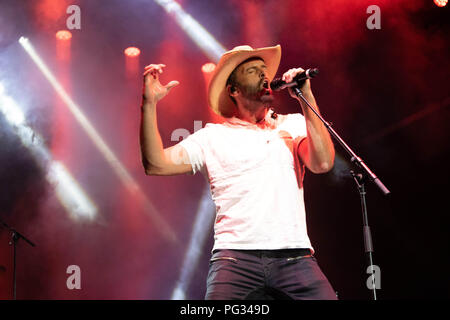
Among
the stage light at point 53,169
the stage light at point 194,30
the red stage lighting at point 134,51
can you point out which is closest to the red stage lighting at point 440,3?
the stage light at point 194,30

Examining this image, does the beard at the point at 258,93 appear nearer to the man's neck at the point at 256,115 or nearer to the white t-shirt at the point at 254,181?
the man's neck at the point at 256,115

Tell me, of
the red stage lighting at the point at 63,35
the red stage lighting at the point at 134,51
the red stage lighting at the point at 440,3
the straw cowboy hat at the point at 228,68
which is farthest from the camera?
the red stage lighting at the point at 134,51

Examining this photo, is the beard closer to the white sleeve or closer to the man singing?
the man singing

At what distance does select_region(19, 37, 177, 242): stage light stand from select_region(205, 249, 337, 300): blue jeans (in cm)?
416

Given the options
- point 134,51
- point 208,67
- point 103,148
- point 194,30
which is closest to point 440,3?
point 208,67

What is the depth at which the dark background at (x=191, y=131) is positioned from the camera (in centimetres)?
568

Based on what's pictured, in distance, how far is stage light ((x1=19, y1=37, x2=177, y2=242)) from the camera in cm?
636

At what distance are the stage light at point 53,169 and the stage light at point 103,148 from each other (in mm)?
543

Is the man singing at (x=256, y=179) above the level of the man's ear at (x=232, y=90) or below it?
below

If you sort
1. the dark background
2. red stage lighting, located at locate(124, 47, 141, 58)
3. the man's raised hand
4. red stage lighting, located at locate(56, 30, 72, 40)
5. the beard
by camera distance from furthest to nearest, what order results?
1. red stage lighting, located at locate(124, 47, 141, 58)
2. red stage lighting, located at locate(56, 30, 72, 40)
3. the dark background
4. the beard
5. the man's raised hand

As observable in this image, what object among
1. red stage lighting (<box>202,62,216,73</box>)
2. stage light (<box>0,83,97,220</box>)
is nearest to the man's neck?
red stage lighting (<box>202,62,216,73</box>)

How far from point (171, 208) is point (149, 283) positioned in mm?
1028

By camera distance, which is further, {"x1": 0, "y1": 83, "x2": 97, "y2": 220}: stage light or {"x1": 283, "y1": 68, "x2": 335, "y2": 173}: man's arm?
{"x1": 0, "y1": 83, "x2": 97, "y2": 220}: stage light

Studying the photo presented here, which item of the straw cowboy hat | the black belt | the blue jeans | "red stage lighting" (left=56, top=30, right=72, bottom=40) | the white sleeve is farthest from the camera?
"red stage lighting" (left=56, top=30, right=72, bottom=40)
